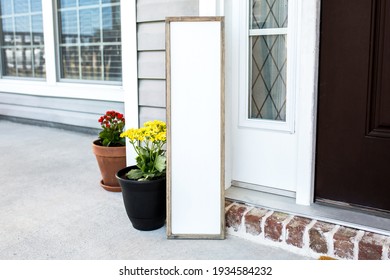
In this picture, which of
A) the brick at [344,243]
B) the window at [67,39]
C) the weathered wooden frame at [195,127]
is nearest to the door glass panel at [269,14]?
the weathered wooden frame at [195,127]

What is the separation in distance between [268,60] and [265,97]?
0.62 ft

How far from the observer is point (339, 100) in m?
1.97

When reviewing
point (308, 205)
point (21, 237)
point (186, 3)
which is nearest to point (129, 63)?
point (186, 3)

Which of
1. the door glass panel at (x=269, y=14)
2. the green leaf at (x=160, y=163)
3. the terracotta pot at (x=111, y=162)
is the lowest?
the terracotta pot at (x=111, y=162)

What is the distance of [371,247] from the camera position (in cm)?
170

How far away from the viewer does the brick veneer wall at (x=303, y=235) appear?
5.65ft

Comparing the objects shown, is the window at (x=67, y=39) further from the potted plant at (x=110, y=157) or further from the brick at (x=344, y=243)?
the brick at (x=344, y=243)

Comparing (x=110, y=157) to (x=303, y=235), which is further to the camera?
(x=110, y=157)

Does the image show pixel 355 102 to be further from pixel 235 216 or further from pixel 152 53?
pixel 152 53

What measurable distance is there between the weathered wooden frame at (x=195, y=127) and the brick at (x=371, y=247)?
2.05 ft

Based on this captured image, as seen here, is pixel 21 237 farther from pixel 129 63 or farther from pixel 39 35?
pixel 39 35

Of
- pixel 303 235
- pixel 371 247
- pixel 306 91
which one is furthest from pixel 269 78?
pixel 371 247

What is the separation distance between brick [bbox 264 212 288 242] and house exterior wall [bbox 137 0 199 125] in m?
0.93
